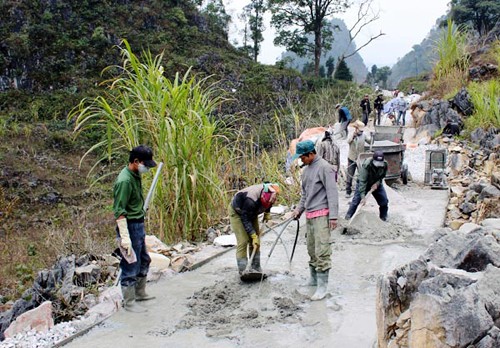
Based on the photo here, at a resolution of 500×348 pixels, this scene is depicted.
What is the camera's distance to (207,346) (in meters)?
3.67

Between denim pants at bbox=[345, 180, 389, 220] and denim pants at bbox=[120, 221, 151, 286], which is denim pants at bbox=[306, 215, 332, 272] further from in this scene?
denim pants at bbox=[345, 180, 389, 220]

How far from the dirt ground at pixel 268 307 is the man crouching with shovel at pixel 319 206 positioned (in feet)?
1.03

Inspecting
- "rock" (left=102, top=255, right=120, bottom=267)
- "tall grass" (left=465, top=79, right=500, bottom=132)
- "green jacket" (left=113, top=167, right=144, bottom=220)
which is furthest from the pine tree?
"green jacket" (left=113, top=167, right=144, bottom=220)

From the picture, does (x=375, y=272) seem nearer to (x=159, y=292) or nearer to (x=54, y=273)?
(x=159, y=292)

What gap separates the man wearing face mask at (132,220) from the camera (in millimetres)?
4137

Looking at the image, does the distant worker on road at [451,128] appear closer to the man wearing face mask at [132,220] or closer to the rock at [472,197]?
the rock at [472,197]

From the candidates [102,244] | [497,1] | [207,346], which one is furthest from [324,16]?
[207,346]

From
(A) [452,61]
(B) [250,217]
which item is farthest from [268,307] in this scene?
(A) [452,61]

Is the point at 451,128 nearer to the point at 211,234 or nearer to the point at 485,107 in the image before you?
the point at 485,107

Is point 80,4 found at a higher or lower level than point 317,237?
higher

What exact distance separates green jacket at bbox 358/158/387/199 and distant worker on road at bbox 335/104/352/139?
539 cm

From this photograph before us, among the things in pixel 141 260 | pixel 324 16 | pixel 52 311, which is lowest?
pixel 52 311

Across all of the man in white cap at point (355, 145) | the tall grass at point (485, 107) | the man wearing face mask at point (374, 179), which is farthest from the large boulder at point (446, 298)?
the tall grass at point (485, 107)

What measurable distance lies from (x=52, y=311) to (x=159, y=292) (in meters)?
1.01
